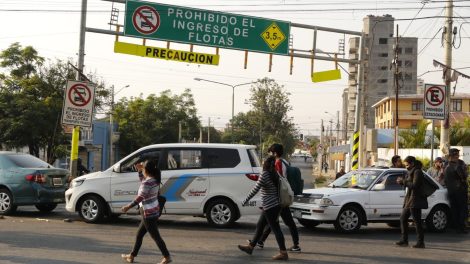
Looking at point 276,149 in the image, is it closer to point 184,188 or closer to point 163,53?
point 184,188

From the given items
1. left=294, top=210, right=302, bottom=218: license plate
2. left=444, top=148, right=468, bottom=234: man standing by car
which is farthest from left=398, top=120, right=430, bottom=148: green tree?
left=294, top=210, right=302, bottom=218: license plate

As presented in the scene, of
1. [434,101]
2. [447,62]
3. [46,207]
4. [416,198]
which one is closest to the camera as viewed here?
[416,198]

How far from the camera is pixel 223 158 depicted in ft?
45.0

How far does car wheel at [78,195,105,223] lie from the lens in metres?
13.6

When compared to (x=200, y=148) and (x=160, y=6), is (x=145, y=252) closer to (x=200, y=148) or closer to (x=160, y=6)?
(x=200, y=148)

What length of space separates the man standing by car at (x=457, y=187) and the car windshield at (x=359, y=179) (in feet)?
5.00

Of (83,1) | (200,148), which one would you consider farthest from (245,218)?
(83,1)

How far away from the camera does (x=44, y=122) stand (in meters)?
35.3

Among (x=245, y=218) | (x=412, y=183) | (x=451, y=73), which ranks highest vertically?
(x=451, y=73)

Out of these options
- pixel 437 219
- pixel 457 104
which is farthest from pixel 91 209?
pixel 457 104

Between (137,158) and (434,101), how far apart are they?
7.59 m

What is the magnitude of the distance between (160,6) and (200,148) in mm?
6531

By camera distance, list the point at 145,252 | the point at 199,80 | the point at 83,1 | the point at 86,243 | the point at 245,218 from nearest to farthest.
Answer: the point at 145,252 < the point at 86,243 < the point at 245,218 < the point at 83,1 < the point at 199,80

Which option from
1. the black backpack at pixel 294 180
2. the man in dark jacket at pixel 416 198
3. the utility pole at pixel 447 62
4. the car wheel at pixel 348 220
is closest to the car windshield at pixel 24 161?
the black backpack at pixel 294 180
